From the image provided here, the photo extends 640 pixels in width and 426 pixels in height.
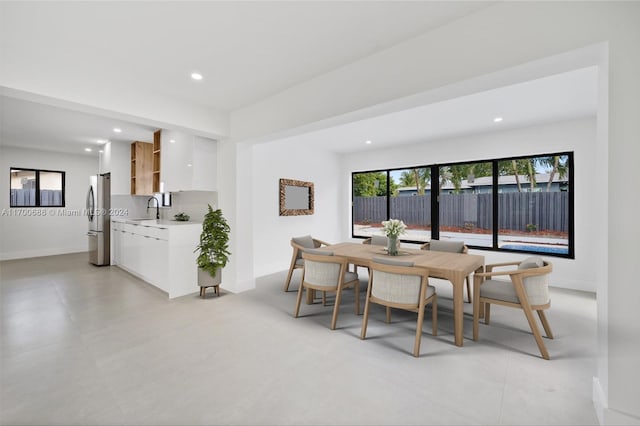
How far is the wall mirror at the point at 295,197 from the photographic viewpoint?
Answer: 5.74m

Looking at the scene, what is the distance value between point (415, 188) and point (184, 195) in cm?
479

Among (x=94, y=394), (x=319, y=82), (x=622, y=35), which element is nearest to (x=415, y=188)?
(x=319, y=82)

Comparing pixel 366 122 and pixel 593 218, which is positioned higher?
pixel 366 122

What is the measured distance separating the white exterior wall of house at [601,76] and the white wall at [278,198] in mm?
3347

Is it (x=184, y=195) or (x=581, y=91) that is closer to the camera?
(x=581, y=91)

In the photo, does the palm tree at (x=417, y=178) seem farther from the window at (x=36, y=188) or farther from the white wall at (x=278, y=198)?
the window at (x=36, y=188)

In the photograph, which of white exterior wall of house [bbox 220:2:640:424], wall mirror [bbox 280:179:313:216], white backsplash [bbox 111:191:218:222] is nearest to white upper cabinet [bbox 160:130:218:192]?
white backsplash [bbox 111:191:218:222]

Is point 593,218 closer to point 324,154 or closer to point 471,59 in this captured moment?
point 471,59

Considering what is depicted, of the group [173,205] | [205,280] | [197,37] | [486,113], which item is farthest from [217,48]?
[173,205]

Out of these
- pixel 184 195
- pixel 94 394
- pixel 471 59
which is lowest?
pixel 94 394

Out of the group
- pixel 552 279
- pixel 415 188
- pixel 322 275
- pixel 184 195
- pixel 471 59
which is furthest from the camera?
pixel 415 188

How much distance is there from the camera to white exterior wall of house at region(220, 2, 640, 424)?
1.57 meters

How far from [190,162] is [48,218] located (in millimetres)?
5554

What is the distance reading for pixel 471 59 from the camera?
2074mm
